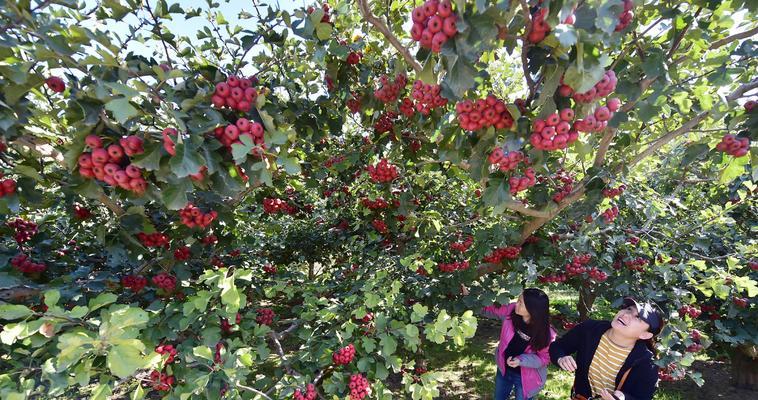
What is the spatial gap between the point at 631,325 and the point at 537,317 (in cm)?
59

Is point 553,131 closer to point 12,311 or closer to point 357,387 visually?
point 357,387

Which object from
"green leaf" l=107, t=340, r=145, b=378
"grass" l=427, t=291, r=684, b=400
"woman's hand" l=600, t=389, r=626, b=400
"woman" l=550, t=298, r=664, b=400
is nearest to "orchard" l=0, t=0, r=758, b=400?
"green leaf" l=107, t=340, r=145, b=378

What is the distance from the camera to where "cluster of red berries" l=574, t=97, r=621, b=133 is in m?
1.43

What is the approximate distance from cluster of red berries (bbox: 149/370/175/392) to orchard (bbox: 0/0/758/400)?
2 cm

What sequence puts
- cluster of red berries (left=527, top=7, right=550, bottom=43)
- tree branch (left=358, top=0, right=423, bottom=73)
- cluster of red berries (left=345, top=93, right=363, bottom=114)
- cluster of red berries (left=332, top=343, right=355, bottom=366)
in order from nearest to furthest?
cluster of red berries (left=527, top=7, right=550, bottom=43) < tree branch (left=358, top=0, right=423, bottom=73) < cluster of red berries (left=332, top=343, right=355, bottom=366) < cluster of red berries (left=345, top=93, right=363, bottom=114)

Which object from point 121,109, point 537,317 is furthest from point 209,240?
point 537,317

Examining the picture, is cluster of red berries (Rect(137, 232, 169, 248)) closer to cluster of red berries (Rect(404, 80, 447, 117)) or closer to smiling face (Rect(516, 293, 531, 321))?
cluster of red berries (Rect(404, 80, 447, 117))

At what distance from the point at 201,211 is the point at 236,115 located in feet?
2.33

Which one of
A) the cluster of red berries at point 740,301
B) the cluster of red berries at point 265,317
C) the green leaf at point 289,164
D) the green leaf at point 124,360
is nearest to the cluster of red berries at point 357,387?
the cluster of red berries at point 265,317

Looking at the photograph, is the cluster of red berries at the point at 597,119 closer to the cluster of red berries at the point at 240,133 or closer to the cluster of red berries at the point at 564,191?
the cluster of red berries at the point at 564,191

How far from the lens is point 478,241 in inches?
115

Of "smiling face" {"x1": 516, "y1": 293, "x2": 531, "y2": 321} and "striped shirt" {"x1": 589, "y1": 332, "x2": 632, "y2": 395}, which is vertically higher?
"smiling face" {"x1": 516, "y1": 293, "x2": 531, "y2": 321}

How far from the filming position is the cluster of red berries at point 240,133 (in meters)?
1.31

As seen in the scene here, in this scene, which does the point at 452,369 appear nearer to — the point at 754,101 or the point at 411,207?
the point at 411,207
